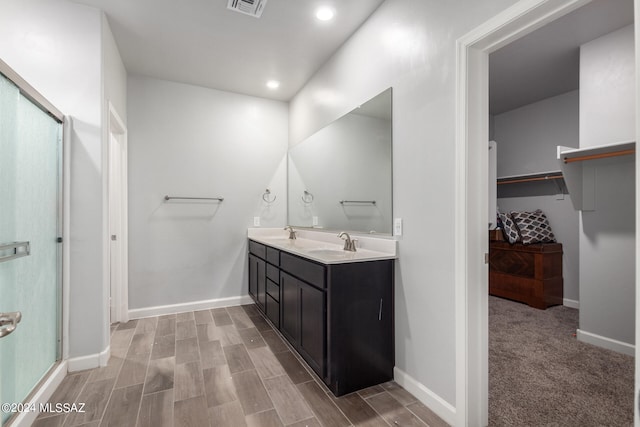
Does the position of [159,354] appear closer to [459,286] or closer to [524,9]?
[459,286]

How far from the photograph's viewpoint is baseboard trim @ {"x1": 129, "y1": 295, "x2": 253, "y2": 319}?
331 cm

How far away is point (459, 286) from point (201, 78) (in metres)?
3.28

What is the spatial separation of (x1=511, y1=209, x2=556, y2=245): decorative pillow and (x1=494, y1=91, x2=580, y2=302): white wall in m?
0.14

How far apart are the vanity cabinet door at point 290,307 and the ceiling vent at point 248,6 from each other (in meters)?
1.99

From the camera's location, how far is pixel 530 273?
369cm

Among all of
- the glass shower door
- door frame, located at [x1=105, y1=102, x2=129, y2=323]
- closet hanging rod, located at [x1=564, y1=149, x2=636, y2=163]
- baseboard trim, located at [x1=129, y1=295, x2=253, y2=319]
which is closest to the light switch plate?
closet hanging rod, located at [x1=564, y1=149, x2=636, y2=163]

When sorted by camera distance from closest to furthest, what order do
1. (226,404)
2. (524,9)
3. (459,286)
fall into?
(524,9) < (459,286) < (226,404)

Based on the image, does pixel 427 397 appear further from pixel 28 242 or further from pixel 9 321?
pixel 28 242

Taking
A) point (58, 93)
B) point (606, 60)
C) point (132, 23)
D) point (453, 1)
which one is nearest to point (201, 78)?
point (132, 23)

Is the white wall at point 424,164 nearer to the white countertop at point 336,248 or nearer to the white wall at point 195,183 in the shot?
the white countertop at point 336,248

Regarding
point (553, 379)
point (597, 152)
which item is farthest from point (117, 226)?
point (597, 152)

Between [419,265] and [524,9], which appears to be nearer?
[524,9]

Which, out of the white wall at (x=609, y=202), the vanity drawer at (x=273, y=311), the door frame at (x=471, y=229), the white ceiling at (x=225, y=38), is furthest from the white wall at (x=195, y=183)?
the white wall at (x=609, y=202)

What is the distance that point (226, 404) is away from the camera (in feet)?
5.90
